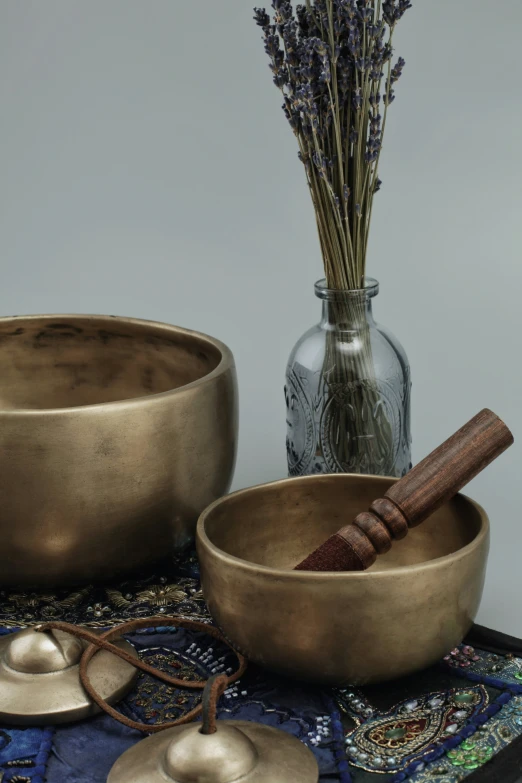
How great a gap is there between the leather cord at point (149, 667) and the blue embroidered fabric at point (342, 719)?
17mm

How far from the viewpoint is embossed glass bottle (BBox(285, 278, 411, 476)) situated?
5.98ft

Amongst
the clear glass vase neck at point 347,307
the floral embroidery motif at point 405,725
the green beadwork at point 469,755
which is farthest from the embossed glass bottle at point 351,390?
the green beadwork at point 469,755

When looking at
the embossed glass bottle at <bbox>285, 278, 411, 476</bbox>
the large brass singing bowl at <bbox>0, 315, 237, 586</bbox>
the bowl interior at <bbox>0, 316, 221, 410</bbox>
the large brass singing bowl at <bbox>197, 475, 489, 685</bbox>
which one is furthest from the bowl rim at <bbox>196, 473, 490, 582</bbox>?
the bowl interior at <bbox>0, 316, 221, 410</bbox>

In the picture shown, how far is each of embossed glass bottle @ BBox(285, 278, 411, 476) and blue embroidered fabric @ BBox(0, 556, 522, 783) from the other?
0.45 m

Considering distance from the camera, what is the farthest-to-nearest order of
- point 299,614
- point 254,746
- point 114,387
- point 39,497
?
point 114,387, point 39,497, point 299,614, point 254,746

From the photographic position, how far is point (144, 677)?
141 cm

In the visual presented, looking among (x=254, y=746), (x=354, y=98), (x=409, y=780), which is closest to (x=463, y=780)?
(x=409, y=780)

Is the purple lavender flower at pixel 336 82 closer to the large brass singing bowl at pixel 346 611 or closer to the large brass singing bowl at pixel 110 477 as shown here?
the large brass singing bowl at pixel 110 477

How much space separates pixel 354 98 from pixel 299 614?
0.80 m

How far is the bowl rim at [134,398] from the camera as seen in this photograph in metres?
1.51

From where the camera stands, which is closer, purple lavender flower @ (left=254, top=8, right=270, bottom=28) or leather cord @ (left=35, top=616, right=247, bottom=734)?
leather cord @ (left=35, top=616, right=247, bottom=734)

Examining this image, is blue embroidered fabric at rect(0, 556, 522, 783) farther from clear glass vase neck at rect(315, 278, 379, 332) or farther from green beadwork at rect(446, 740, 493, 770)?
clear glass vase neck at rect(315, 278, 379, 332)

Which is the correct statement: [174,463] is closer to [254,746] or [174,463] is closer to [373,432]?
[373,432]

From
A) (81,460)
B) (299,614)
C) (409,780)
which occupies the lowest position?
(409,780)
